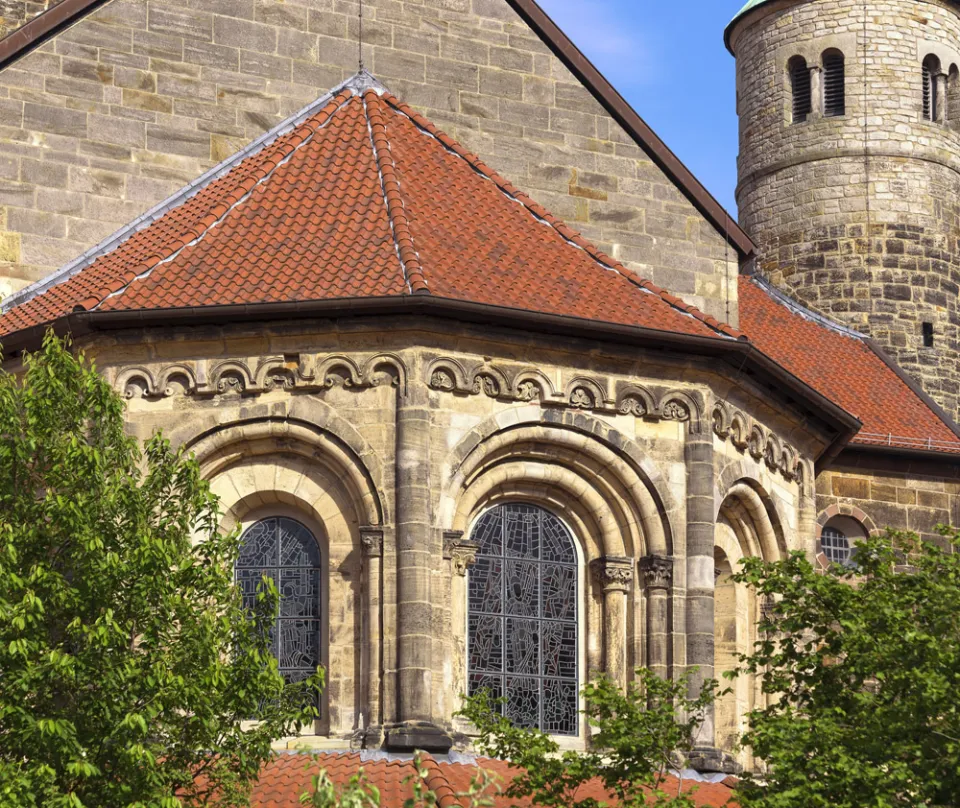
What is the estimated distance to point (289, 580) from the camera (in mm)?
A: 22922

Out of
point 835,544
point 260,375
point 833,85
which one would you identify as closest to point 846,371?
point 835,544

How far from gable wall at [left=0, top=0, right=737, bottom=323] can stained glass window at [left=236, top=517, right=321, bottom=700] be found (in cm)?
403

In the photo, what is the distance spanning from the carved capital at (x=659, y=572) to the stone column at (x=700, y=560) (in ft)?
0.64

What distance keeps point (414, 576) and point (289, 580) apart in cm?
162

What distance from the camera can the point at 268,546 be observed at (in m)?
23.1

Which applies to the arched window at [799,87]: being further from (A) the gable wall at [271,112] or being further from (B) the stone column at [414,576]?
(B) the stone column at [414,576]

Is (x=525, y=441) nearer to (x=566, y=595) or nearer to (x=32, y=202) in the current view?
(x=566, y=595)

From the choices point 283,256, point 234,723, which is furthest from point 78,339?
point 234,723

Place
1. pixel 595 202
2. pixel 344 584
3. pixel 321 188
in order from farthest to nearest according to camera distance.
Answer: pixel 595 202 < pixel 321 188 < pixel 344 584

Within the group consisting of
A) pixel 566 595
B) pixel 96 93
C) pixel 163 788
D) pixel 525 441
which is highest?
pixel 96 93

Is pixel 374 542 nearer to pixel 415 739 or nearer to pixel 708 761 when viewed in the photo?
pixel 415 739

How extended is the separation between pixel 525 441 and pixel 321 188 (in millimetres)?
3446

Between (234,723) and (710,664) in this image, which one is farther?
(710,664)

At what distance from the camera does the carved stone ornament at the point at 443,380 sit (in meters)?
22.4
